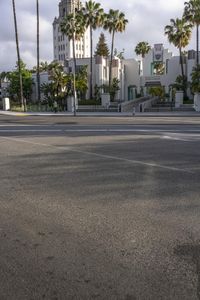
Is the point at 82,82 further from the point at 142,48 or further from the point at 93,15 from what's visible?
the point at 142,48

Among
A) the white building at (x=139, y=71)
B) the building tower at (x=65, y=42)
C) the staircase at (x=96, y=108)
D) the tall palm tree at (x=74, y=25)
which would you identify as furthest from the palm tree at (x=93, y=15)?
the building tower at (x=65, y=42)

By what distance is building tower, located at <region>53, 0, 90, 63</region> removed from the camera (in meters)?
138

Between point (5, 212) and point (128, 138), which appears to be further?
point (128, 138)

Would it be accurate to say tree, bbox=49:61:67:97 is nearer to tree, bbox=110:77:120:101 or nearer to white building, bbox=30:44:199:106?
white building, bbox=30:44:199:106

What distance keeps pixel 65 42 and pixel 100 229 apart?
14287cm

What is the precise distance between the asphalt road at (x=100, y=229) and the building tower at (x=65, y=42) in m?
132

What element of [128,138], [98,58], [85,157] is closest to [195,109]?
[98,58]

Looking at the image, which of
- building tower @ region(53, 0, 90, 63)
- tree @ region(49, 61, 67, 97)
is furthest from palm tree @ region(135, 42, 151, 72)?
building tower @ region(53, 0, 90, 63)

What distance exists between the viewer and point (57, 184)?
758 cm

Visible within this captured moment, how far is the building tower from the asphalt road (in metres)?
→ 132

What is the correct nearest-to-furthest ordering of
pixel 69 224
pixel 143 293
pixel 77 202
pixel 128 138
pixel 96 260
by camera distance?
pixel 143 293 < pixel 96 260 < pixel 69 224 < pixel 77 202 < pixel 128 138

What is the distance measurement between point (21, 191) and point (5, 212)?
129 cm

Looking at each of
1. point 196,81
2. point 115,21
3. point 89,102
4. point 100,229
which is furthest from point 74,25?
point 100,229

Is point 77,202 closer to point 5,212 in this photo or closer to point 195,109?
point 5,212
